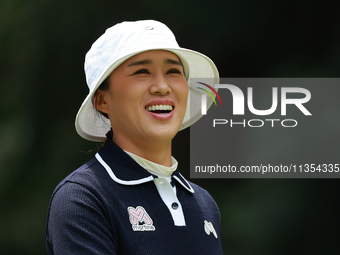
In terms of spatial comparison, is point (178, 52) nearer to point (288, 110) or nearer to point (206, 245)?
point (206, 245)

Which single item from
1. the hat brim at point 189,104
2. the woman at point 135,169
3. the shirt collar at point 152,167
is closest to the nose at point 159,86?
the woman at point 135,169

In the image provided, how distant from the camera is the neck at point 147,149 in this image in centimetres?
149

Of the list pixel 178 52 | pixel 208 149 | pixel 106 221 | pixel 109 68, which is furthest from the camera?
pixel 208 149

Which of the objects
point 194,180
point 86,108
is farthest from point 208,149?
point 86,108

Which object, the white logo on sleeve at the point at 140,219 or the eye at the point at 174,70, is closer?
the white logo on sleeve at the point at 140,219

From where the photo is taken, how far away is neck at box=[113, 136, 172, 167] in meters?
1.49

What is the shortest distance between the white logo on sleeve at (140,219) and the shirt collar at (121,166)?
0.09 m

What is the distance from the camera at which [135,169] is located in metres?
1.46

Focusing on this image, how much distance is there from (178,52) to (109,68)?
246 mm

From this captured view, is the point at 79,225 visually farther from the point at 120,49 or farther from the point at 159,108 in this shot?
the point at 120,49

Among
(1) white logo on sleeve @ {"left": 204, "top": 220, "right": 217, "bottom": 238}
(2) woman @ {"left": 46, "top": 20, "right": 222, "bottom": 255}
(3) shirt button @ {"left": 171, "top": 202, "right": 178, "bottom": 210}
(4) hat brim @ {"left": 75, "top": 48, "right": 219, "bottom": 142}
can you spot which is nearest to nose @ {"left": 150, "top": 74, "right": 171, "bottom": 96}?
(2) woman @ {"left": 46, "top": 20, "right": 222, "bottom": 255}

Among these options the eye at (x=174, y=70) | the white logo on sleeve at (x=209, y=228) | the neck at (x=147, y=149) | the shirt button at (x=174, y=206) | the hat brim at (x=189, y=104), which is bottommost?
the white logo on sleeve at (x=209, y=228)

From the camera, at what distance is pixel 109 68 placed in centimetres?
143

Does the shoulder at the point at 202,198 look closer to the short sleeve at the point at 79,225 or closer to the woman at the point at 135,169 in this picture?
the woman at the point at 135,169
